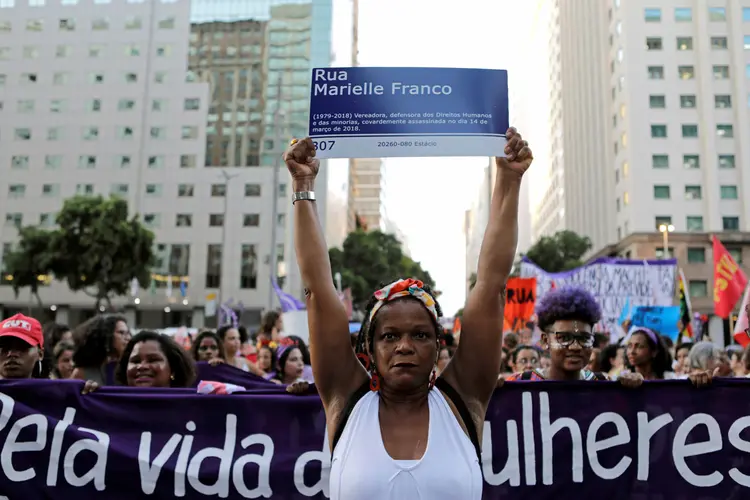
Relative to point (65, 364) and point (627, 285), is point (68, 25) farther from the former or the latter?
point (65, 364)

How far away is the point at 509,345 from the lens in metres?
11.5

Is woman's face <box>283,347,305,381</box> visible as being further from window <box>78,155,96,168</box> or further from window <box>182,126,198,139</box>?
window <box>78,155,96,168</box>

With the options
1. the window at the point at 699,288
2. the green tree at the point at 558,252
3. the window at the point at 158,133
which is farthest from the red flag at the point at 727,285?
the window at the point at 158,133

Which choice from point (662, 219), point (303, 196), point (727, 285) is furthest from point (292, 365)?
point (662, 219)

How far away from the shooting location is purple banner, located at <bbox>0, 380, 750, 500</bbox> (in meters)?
4.36

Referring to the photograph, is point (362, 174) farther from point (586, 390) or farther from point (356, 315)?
point (586, 390)

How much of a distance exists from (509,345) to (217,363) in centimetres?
618

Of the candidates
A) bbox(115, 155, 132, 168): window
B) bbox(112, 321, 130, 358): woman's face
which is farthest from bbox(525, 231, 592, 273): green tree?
bbox(112, 321, 130, 358): woman's face

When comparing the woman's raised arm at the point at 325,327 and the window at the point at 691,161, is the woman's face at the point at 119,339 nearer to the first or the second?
the woman's raised arm at the point at 325,327

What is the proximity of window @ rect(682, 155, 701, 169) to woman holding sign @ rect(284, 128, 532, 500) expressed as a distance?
191 feet

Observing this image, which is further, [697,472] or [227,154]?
[227,154]

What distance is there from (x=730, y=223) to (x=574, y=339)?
5551cm

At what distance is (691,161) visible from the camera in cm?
5544

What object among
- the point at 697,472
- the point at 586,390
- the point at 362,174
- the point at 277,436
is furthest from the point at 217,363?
the point at 362,174
